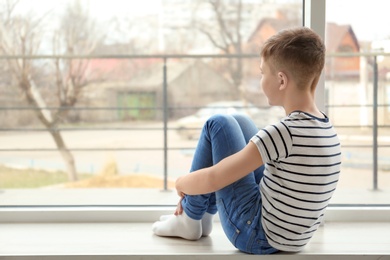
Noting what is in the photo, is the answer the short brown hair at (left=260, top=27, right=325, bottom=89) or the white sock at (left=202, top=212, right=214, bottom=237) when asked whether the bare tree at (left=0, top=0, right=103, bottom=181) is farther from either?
the short brown hair at (left=260, top=27, right=325, bottom=89)

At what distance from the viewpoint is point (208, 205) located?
63.8 inches

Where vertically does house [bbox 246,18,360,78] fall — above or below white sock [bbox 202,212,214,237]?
above

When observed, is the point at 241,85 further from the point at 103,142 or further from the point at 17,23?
the point at 17,23

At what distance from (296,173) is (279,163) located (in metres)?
0.05

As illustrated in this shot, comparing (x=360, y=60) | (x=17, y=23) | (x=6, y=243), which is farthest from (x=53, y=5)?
(x=6, y=243)

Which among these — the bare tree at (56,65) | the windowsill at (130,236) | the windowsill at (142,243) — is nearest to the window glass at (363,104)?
the windowsill at (130,236)

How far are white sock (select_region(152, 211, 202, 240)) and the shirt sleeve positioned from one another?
1.24 feet

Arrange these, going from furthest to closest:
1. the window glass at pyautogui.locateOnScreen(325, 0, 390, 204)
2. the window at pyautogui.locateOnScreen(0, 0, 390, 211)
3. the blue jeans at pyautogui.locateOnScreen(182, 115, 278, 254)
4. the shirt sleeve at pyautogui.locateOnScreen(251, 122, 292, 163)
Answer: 1. the window at pyautogui.locateOnScreen(0, 0, 390, 211)
2. the window glass at pyautogui.locateOnScreen(325, 0, 390, 204)
3. the blue jeans at pyautogui.locateOnScreen(182, 115, 278, 254)
4. the shirt sleeve at pyautogui.locateOnScreen(251, 122, 292, 163)

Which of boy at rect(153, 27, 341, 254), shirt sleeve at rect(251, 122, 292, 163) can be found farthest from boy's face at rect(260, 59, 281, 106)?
shirt sleeve at rect(251, 122, 292, 163)

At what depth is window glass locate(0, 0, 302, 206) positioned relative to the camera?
11.8 feet

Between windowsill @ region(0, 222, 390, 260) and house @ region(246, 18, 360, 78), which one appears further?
house @ region(246, 18, 360, 78)

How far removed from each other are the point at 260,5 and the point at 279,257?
2566 millimetres

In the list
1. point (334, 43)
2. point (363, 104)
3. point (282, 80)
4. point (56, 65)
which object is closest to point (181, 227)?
point (282, 80)

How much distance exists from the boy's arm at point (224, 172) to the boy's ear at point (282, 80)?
0.19 metres
